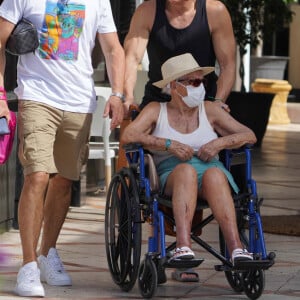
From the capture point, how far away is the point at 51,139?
6.57m

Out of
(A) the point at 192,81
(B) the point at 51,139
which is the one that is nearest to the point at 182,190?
(A) the point at 192,81

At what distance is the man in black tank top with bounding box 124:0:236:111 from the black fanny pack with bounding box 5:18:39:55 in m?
0.77

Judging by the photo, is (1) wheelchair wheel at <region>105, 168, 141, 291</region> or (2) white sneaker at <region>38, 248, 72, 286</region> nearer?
(1) wheelchair wheel at <region>105, 168, 141, 291</region>

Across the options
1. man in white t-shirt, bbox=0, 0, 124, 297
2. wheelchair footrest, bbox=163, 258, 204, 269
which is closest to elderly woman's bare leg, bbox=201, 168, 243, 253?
wheelchair footrest, bbox=163, 258, 204, 269

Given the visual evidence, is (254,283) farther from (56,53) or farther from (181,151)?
(56,53)

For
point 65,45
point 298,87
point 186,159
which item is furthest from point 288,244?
point 298,87

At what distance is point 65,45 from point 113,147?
3444 mm

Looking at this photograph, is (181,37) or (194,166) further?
(181,37)

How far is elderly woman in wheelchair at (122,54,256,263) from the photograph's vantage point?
634 centimetres

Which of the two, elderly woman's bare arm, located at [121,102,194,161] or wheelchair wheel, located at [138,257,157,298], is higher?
elderly woman's bare arm, located at [121,102,194,161]

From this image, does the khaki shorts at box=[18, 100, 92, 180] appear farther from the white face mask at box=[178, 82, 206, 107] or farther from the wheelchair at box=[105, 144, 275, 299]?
the white face mask at box=[178, 82, 206, 107]

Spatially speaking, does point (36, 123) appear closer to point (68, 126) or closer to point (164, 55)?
point (68, 126)

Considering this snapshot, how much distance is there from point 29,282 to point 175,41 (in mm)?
1579

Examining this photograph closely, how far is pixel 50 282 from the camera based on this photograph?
6766 mm
